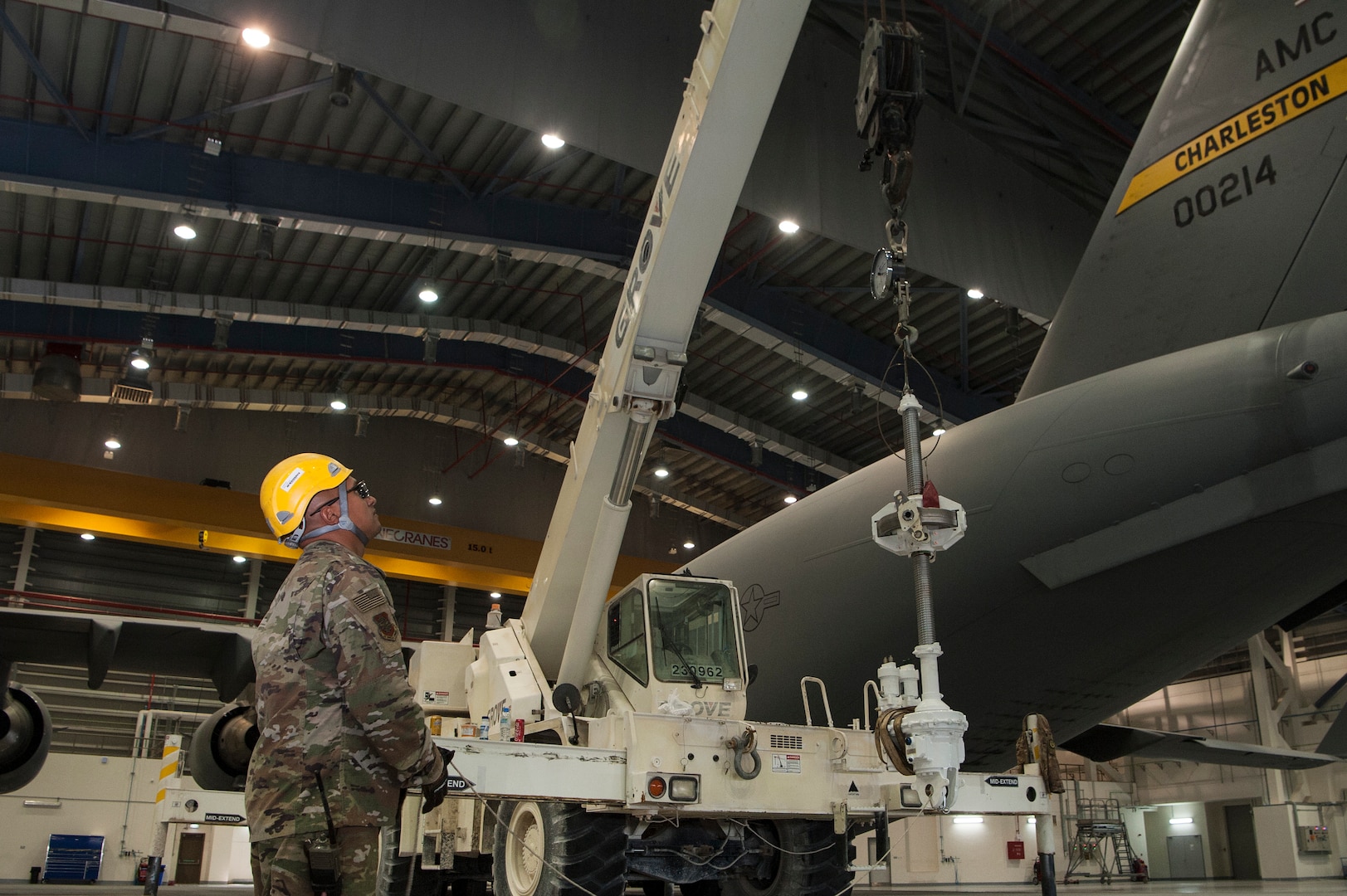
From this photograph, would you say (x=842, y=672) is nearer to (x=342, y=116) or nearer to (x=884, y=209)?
(x=884, y=209)

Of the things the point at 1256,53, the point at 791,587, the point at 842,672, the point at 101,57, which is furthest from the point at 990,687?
the point at 101,57

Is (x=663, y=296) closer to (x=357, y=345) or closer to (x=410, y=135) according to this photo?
(x=410, y=135)

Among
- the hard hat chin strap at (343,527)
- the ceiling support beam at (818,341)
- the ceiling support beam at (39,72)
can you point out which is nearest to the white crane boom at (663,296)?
the hard hat chin strap at (343,527)

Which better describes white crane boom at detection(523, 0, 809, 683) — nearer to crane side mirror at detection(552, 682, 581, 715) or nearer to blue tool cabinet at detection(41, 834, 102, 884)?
crane side mirror at detection(552, 682, 581, 715)

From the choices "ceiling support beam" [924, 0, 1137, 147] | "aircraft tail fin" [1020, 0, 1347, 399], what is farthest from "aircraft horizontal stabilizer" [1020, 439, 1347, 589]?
"ceiling support beam" [924, 0, 1137, 147]

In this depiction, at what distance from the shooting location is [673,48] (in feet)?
37.4

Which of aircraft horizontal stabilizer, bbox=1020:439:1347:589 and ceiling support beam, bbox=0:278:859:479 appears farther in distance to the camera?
ceiling support beam, bbox=0:278:859:479

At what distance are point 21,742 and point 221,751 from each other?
2.01 meters

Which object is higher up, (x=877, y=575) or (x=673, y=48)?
(x=673, y=48)

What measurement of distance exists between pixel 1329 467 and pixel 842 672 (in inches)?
139

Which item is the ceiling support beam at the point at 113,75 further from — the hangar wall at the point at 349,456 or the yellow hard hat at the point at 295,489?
the hangar wall at the point at 349,456

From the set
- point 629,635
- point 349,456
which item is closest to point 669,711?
point 629,635

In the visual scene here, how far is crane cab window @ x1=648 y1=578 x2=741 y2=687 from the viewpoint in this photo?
667 centimetres

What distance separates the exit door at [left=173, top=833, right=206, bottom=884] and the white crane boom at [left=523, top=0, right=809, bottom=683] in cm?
1754
